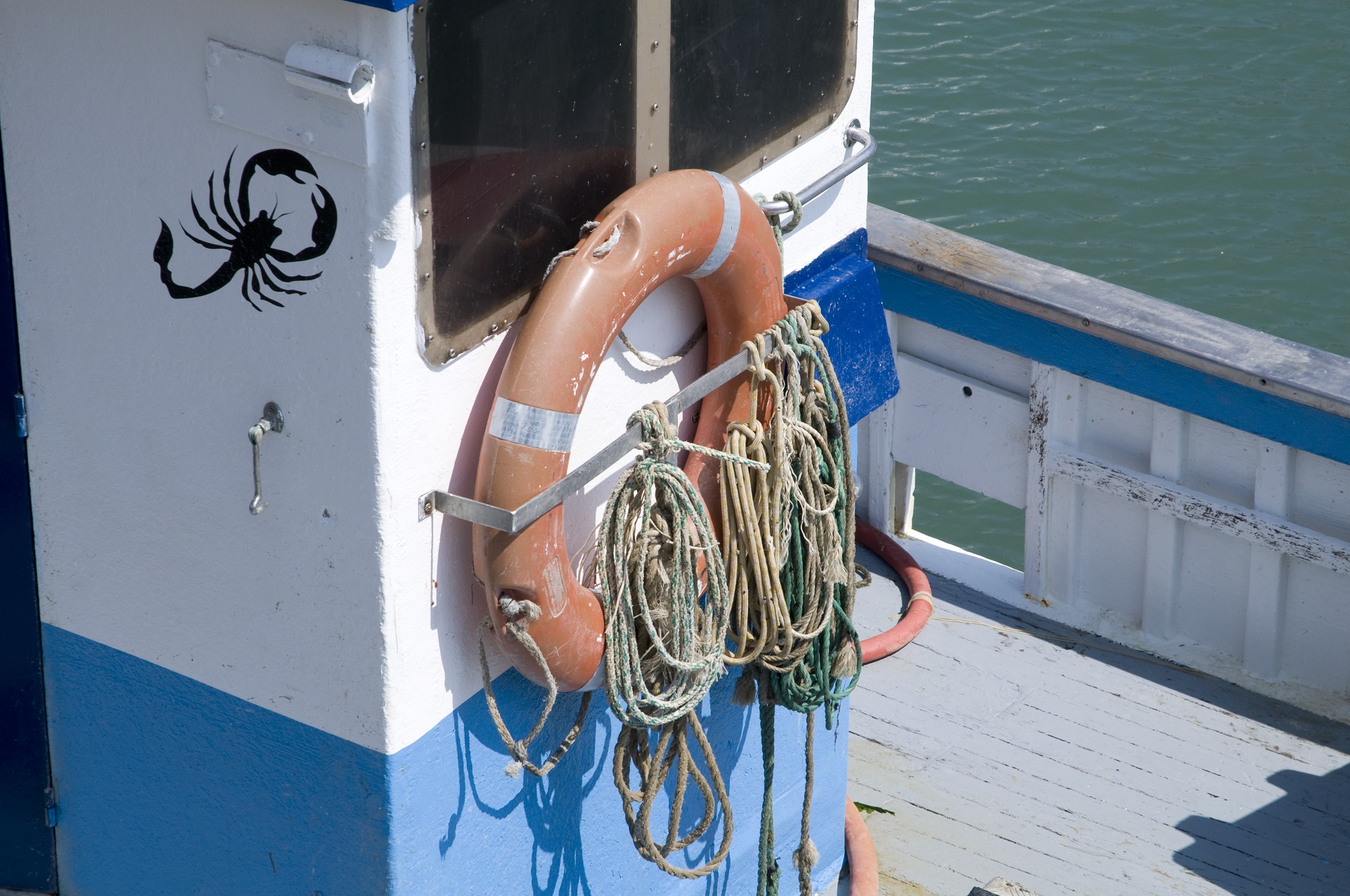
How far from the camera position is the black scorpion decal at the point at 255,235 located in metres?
2.20

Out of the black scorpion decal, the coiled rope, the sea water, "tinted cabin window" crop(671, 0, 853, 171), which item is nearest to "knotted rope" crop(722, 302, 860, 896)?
the coiled rope

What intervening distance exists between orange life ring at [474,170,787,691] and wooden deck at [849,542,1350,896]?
1.54 meters

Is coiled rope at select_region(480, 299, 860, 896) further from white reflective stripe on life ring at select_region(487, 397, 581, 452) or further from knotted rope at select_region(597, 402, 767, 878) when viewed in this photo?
white reflective stripe on life ring at select_region(487, 397, 581, 452)

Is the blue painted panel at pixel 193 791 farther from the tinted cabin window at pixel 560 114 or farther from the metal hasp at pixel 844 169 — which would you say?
the metal hasp at pixel 844 169

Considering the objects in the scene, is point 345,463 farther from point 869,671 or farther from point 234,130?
point 869,671

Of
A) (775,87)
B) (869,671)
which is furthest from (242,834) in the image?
(869,671)

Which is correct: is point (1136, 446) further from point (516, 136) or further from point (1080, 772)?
point (516, 136)

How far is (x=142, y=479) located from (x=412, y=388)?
551mm

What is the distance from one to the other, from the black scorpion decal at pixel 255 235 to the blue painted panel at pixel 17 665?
1.33ft

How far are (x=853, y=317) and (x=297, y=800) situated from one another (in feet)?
4.50

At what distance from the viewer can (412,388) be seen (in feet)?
7.53

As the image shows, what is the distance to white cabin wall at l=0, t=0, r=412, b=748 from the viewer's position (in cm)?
220

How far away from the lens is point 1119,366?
4.14 m

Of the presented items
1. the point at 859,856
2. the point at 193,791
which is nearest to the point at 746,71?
the point at 193,791
